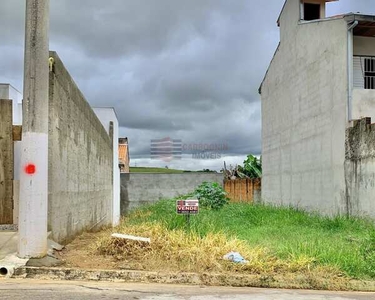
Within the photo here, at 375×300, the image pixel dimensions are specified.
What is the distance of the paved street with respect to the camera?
15.8 feet

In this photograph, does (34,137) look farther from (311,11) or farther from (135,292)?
(311,11)

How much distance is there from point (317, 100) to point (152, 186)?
35.9 feet

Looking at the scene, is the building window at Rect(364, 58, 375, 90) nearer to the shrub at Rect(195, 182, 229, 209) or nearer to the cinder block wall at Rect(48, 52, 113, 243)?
the shrub at Rect(195, 182, 229, 209)

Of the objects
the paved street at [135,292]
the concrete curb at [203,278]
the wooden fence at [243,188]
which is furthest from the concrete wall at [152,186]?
the paved street at [135,292]

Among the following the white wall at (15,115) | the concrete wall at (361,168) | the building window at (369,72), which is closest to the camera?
the white wall at (15,115)

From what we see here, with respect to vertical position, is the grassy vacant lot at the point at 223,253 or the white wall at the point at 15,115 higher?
the white wall at the point at 15,115

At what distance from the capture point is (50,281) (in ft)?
18.0

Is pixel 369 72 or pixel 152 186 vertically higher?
pixel 369 72

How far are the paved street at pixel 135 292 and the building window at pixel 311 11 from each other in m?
14.4

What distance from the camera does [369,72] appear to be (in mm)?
15719

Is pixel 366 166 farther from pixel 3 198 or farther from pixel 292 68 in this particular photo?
pixel 3 198

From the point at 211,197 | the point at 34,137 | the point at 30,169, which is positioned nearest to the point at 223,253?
the point at 30,169

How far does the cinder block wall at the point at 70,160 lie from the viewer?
7208mm

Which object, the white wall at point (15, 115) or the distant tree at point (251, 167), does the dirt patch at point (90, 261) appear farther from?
the distant tree at point (251, 167)
